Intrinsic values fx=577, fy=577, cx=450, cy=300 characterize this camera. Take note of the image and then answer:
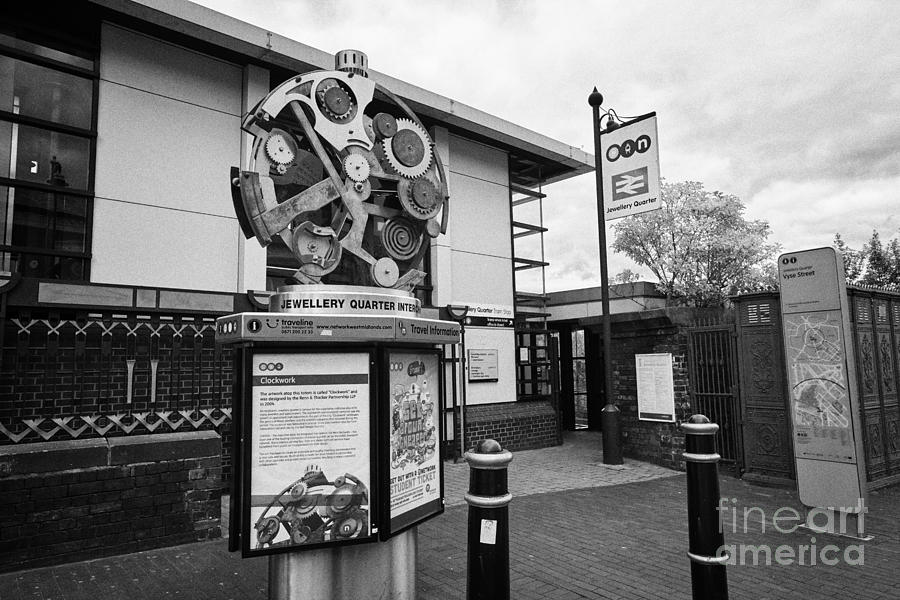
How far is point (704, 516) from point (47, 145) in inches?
350

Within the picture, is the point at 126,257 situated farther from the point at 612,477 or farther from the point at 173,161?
the point at 612,477

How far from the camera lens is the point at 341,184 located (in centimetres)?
439

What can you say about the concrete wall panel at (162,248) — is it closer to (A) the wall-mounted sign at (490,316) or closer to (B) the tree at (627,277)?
(A) the wall-mounted sign at (490,316)

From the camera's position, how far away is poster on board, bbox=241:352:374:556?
340cm

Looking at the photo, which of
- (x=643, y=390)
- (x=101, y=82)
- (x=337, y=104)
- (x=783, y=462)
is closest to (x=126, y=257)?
(x=101, y=82)

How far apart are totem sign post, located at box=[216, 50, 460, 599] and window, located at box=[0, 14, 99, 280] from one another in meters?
4.99

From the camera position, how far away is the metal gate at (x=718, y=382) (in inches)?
344

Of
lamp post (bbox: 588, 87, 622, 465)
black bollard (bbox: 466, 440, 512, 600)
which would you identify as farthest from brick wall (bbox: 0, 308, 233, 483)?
lamp post (bbox: 588, 87, 622, 465)

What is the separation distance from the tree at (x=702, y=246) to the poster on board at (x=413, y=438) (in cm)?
2200

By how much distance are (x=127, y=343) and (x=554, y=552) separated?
18.4 feet

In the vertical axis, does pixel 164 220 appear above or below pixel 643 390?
above

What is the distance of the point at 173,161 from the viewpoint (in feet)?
28.1

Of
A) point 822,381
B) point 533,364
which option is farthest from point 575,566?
point 533,364

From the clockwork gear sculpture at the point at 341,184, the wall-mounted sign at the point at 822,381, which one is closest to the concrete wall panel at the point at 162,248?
the clockwork gear sculpture at the point at 341,184
